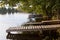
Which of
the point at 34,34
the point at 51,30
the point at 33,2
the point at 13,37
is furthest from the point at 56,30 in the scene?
the point at 33,2

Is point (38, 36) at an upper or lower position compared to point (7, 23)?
upper

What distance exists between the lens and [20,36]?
11617 mm

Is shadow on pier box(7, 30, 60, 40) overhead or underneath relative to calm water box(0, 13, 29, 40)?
overhead

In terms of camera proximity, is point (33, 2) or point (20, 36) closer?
point (20, 36)

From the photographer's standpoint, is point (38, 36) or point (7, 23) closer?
point (38, 36)

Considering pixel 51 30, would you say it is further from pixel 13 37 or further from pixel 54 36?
pixel 13 37

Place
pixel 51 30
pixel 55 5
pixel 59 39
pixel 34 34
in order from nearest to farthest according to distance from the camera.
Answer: pixel 59 39 < pixel 51 30 < pixel 34 34 < pixel 55 5

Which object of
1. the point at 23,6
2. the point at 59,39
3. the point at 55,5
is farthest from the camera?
the point at 23,6

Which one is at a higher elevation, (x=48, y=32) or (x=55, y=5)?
(x=55, y=5)

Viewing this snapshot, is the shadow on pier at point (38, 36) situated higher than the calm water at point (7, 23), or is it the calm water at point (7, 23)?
the shadow on pier at point (38, 36)

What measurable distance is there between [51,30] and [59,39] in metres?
0.86

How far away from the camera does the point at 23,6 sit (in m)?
19.5

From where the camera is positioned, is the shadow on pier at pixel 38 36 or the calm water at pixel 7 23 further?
the calm water at pixel 7 23

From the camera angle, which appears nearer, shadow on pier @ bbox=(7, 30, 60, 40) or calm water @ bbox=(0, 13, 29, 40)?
shadow on pier @ bbox=(7, 30, 60, 40)
